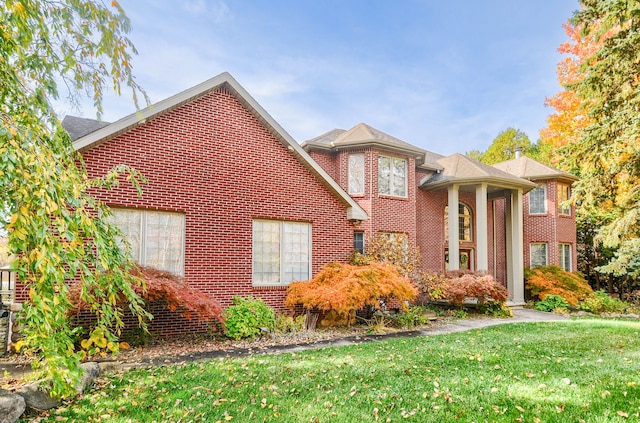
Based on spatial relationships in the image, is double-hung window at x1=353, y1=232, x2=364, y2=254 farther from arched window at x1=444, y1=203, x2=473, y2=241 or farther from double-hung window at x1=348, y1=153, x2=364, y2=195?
arched window at x1=444, y1=203, x2=473, y2=241

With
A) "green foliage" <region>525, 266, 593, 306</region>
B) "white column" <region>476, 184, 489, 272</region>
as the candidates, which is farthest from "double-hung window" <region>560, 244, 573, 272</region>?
"white column" <region>476, 184, 489, 272</region>

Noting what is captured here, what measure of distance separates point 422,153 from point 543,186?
24.8 ft

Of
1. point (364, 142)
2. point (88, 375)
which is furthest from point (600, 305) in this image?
point (88, 375)

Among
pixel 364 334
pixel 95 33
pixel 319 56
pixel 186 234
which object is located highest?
pixel 319 56

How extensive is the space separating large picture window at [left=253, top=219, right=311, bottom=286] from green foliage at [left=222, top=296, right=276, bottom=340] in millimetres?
833

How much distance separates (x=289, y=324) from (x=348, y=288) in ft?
5.27

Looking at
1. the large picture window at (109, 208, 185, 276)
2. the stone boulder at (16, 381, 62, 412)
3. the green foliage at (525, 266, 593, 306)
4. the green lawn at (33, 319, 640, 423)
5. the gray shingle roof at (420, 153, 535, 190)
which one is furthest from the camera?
the green foliage at (525, 266, 593, 306)

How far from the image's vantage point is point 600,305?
50.9 feet

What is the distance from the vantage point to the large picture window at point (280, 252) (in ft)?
33.4

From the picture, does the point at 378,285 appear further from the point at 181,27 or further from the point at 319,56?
the point at 319,56

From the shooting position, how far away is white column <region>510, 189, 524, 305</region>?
53.7ft

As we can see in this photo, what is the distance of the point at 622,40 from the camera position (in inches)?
392

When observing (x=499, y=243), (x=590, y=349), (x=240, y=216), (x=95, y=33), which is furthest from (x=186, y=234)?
(x=499, y=243)

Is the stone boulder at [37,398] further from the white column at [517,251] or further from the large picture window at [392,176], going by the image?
the white column at [517,251]
